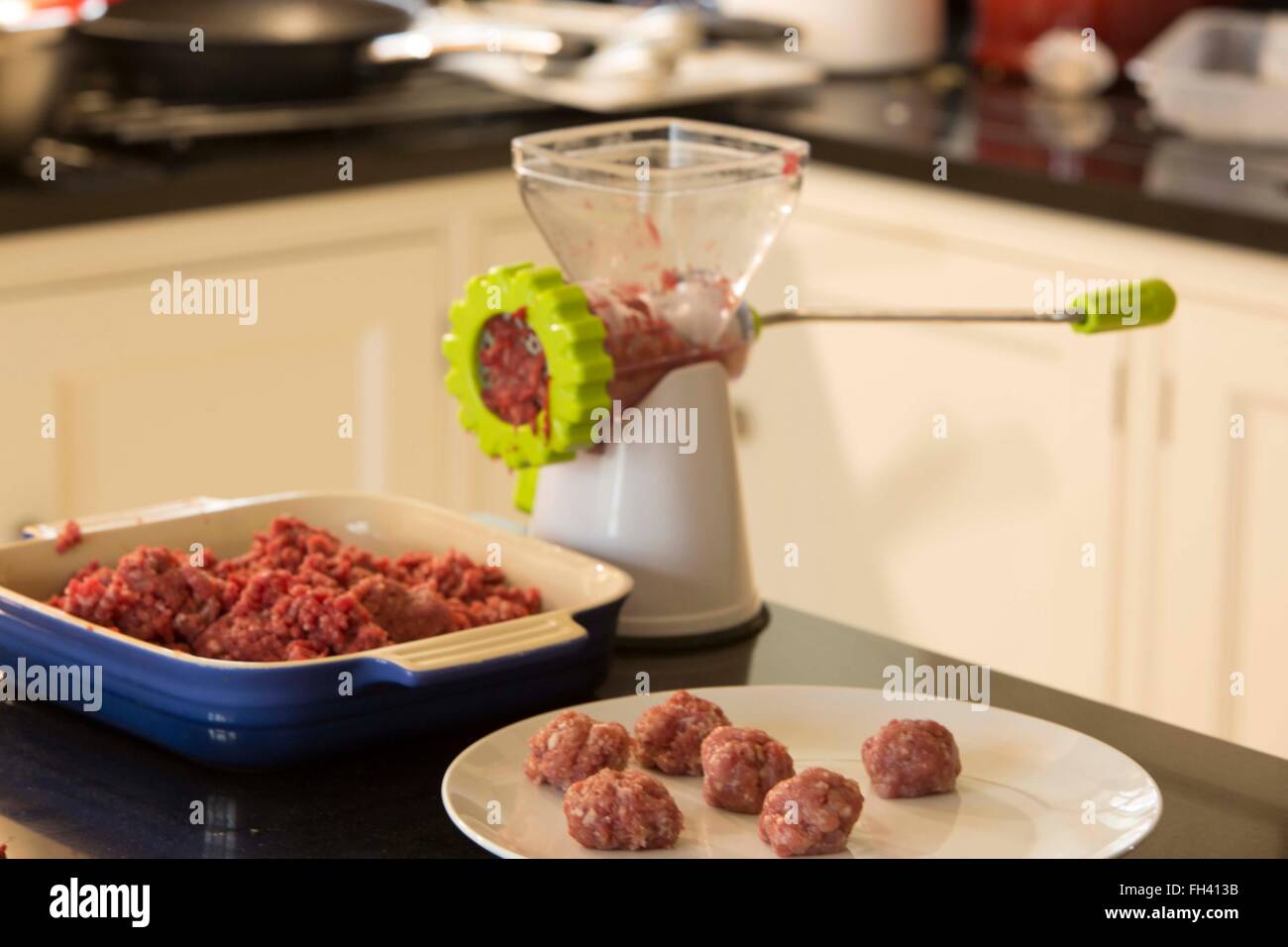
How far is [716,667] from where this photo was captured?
1.12m

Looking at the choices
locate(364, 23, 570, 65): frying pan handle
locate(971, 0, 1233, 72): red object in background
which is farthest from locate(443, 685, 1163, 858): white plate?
locate(971, 0, 1233, 72): red object in background

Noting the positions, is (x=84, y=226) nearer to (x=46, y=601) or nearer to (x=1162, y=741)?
(x=46, y=601)

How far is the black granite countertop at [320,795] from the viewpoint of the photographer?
0.87 m

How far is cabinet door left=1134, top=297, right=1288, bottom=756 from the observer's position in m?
1.87

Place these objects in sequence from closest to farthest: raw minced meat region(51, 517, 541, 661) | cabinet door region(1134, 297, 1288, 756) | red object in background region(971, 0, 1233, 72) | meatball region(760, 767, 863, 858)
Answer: meatball region(760, 767, 863, 858)
raw minced meat region(51, 517, 541, 661)
cabinet door region(1134, 297, 1288, 756)
red object in background region(971, 0, 1233, 72)

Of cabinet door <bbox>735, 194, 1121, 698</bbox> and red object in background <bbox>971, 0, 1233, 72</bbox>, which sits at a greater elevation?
red object in background <bbox>971, 0, 1233, 72</bbox>

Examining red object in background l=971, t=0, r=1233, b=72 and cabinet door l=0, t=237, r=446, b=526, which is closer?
cabinet door l=0, t=237, r=446, b=526

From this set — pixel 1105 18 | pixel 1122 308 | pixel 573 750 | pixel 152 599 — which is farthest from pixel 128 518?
pixel 1105 18

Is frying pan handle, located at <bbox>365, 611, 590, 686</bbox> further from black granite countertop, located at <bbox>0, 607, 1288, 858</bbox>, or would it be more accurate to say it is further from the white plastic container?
the white plastic container

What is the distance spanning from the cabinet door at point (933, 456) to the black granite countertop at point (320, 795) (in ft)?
3.25

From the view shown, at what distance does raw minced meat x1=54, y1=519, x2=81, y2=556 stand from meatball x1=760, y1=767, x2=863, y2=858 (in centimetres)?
44

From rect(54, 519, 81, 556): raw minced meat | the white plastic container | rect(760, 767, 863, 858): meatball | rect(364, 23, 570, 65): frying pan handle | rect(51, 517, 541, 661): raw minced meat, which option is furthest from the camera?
rect(364, 23, 570, 65): frying pan handle
